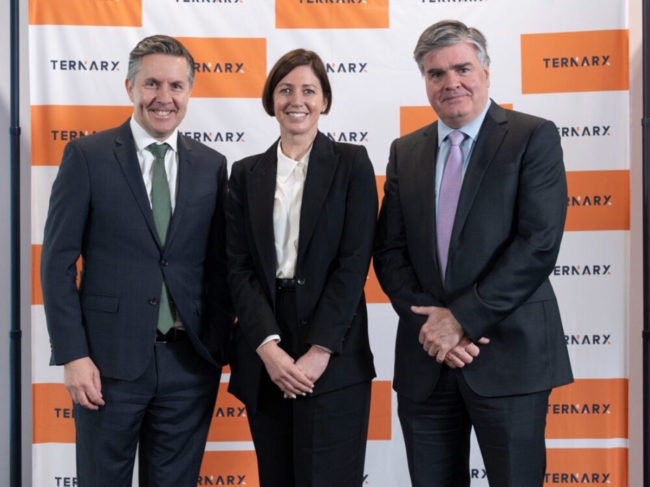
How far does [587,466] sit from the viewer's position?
2936 mm

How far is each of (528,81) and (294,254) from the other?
5.78 ft

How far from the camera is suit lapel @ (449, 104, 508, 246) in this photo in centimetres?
171

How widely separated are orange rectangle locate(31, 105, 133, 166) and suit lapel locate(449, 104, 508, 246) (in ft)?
6.24

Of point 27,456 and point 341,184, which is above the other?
point 341,184

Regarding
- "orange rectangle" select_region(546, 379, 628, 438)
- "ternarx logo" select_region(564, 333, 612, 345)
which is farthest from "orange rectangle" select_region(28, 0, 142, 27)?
"orange rectangle" select_region(546, 379, 628, 438)

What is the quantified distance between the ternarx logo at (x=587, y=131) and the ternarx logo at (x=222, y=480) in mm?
2384

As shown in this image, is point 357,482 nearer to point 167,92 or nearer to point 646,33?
point 167,92

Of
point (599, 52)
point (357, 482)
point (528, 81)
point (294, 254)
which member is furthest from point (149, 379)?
point (599, 52)

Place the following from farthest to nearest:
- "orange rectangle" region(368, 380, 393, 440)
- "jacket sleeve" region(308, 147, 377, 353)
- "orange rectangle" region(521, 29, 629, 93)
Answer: "orange rectangle" region(368, 380, 393, 440)
"orange rectangle" region(521, 29, 629, 93)
"jacket sleeve" region(308, 147, 377, 353)

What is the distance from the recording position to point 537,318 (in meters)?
1.72

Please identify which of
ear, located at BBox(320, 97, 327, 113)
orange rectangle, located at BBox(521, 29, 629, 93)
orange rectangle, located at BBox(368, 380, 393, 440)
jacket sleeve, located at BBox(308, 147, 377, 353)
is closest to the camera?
jacket sleeve, located at BBox(308, 147, 377, 353)

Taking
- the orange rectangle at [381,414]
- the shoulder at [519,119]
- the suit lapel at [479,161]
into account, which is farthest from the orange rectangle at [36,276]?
the shoulder at [519,119]

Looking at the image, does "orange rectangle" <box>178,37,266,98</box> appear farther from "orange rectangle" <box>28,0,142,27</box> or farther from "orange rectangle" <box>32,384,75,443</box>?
"orange rectangle" <box>32,384,75,443</box>

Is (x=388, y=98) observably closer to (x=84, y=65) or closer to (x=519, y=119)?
(x=519, y=119)
